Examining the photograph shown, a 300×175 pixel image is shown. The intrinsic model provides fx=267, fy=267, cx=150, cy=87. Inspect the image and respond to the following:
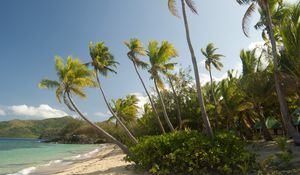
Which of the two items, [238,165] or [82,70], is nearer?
[238,165]

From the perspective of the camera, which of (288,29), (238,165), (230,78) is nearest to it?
(238,165)

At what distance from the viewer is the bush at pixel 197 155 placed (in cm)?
845

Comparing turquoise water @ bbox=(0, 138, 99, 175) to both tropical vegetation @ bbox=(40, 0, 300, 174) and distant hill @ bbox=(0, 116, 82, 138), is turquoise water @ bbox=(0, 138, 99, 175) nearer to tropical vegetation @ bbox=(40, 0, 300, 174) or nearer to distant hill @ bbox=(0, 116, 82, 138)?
tropical vegetation @ bbox=(40, 0, 300, 174)

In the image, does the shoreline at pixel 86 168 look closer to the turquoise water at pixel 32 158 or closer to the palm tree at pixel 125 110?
the turquoise water at pixel 32 158

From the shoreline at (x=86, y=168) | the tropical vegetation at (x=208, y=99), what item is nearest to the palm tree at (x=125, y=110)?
the tropical vegetation at (x=208, y=99)

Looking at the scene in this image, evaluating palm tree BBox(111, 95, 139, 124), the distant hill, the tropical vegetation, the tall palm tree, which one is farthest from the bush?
the distant hill

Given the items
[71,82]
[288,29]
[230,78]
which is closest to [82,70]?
[71,82]

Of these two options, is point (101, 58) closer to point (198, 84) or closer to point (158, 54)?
point (158, 54)

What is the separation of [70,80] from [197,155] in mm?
10070

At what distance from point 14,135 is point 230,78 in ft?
567

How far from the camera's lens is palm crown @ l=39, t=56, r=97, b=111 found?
51.8 ft

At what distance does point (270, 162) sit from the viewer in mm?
9062

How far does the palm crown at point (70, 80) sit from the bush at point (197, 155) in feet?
25.6

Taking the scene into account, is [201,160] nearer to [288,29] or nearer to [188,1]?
[188,1]
